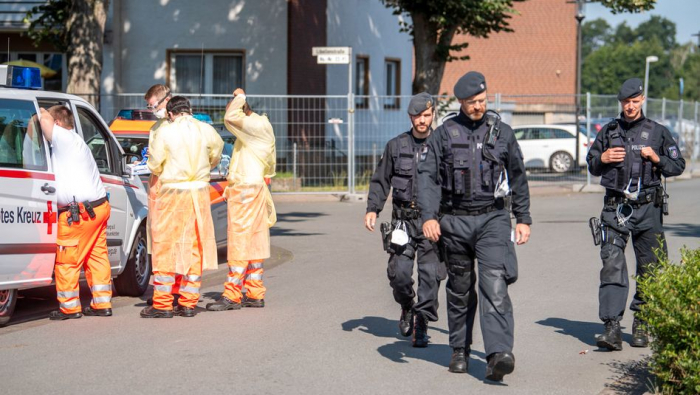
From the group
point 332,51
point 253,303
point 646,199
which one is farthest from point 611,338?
point 332,51

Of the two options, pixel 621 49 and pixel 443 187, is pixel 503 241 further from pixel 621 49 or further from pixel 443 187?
pixel 621 49

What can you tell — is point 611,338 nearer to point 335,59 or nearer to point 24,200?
point 24,200

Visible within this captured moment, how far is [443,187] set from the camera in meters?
6.63

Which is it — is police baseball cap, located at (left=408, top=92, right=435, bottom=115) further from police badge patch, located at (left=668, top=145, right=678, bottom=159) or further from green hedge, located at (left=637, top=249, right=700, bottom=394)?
green hedge, located at (left=637, top=249, right=700, bottom=394)

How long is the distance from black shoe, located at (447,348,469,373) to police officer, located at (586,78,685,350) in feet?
4.49

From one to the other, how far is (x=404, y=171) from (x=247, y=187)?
189 cm

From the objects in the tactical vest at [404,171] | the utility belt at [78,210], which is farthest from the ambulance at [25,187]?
the tactical vest at [404,171]

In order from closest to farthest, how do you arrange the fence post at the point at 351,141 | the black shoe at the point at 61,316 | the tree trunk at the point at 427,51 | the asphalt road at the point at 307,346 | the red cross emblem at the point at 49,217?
the asphalt road at the point at 307,346, the red cross emblem at the point at 49,217, the black shoe at the point at 61,316, the fence post at the point at 351,141, the tree trunk at the point at 427,51

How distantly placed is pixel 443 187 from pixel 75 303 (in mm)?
3635

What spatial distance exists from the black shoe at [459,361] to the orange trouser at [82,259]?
135 inches

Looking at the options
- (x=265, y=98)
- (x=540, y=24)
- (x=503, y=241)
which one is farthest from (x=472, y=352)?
(x=540, y=24)

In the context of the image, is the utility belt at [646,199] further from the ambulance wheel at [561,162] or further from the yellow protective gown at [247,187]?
the ambulance wheel at [561,162]

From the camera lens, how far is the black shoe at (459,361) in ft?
22.0

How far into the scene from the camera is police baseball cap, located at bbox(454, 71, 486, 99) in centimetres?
645
